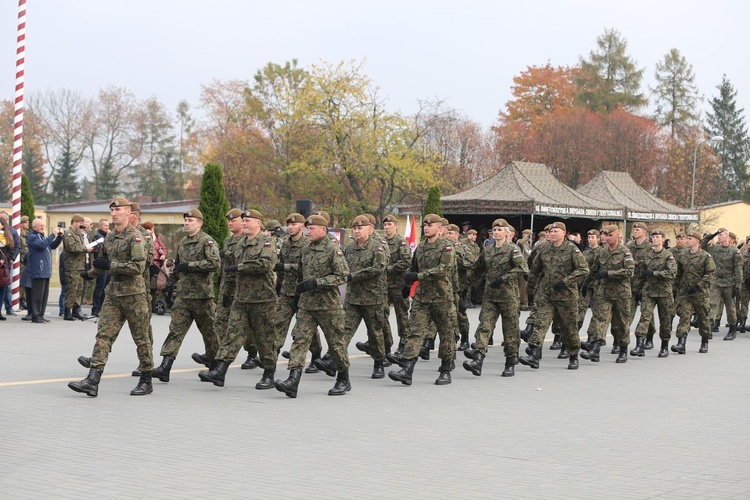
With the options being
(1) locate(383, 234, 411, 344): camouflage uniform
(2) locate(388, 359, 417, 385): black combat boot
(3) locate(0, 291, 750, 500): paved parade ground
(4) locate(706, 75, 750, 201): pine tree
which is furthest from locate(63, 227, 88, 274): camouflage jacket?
(4) locate(706, 75, 750, 201): pine tree

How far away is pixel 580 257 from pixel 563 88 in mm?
56775

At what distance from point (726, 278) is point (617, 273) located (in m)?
6.25

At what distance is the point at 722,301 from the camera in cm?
2097

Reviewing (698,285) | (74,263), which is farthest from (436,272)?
(74,263)

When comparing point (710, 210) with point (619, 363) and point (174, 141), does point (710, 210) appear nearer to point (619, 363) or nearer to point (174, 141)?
point (174, 141)

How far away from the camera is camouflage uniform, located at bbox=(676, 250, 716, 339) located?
→ 57.4 ft

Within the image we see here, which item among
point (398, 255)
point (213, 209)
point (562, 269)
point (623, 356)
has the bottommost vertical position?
point (623, 356)

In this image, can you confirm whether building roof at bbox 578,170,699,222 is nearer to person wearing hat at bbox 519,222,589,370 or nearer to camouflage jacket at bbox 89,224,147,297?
person wearing hat at bbox 519,222,589,370

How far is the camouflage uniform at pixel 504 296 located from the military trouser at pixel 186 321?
329cm

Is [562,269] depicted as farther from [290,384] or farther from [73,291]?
[73,291]

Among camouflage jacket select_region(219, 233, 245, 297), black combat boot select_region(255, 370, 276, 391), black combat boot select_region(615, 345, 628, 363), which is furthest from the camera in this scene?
black combat boot select_region(615, 345, 628, 363)

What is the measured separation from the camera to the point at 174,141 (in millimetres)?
80250

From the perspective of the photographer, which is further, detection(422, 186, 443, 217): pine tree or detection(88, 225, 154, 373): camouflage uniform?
detection(422, 186, 443, 217): pine tree

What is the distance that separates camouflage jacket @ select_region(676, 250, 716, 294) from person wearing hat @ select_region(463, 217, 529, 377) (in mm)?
4957
